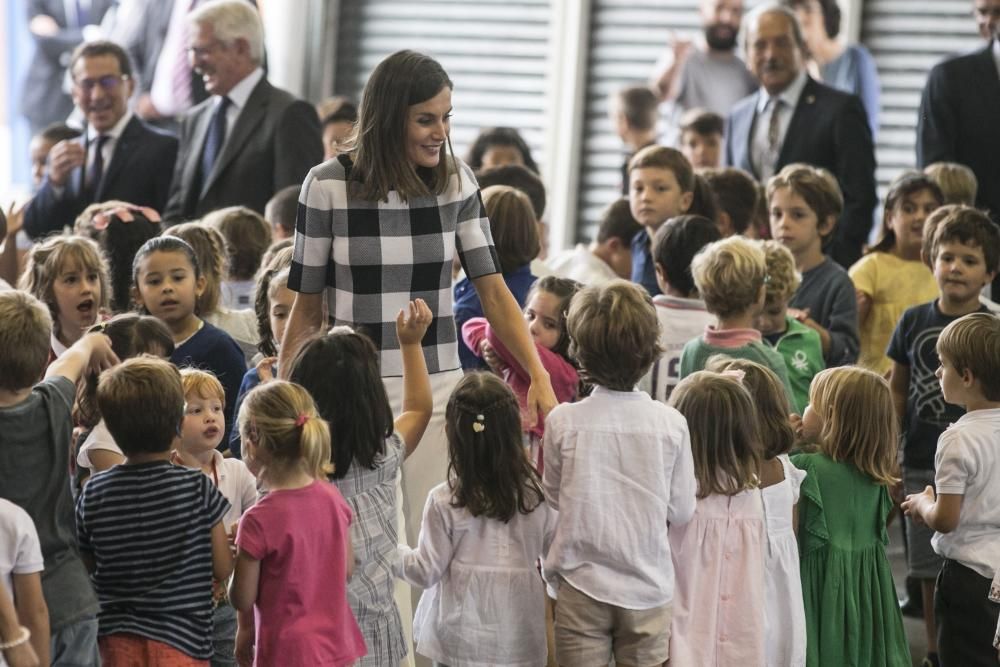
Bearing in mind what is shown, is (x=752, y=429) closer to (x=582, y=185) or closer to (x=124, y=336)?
(x=124, y=336)

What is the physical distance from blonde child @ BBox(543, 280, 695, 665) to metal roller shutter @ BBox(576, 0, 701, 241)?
536 cm

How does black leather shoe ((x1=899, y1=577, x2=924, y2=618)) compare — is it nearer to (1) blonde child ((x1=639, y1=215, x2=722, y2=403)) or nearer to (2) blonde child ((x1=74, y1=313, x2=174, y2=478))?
(1) blonde child ((x1=639, y1=215, x2=722, y2=403))

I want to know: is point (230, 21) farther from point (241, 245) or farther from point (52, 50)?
point (52, 50)

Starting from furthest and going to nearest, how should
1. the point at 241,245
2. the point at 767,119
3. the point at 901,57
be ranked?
the point at 901,57
the point at 767,119
the point at 241,245

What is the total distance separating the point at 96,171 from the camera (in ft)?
20.0

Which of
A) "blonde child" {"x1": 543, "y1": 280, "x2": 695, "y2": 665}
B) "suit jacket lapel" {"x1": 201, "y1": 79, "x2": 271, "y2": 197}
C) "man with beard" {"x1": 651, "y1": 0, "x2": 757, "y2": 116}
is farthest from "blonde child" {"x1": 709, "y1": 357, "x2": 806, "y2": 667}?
"man with beard" {"x1": 651, "y1": 0, "x2": 757, "y2": 116}

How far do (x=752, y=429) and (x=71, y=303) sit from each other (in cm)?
193

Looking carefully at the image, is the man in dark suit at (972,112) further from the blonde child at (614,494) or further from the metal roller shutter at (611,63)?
the blonde child at (614,494)

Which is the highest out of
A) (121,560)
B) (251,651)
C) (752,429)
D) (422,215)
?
(422,215)

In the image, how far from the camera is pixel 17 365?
2.98 metres

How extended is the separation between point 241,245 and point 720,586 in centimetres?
225

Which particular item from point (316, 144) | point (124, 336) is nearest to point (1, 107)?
point (316, 144)

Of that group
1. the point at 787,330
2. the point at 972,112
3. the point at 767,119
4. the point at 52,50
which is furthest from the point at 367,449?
the point at 52,50

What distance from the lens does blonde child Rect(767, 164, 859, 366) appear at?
15.9 ft
